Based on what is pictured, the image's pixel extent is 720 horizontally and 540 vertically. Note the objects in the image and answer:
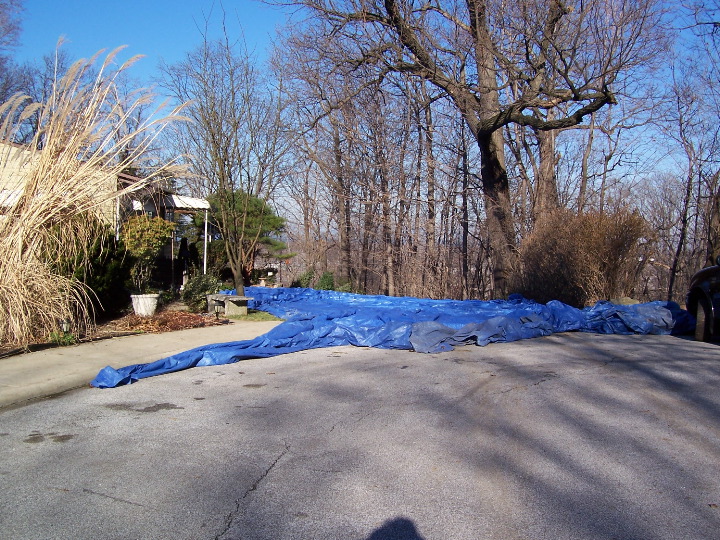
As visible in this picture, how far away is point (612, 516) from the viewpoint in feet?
11.7

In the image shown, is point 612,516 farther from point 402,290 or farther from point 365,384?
point 402,290

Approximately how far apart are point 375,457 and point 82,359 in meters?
5.25

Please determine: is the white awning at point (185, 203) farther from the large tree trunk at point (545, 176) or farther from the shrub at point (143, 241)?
the large tree trunk at point (545, 176)

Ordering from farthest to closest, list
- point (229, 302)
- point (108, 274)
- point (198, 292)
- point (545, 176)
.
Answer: point (545, 176), point (198, 292), point (229, 302), point (108, 274)

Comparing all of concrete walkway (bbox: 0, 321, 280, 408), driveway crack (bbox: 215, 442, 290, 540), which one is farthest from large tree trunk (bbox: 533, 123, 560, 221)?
driveway crack (bbox: 215, 442, 290, 540)

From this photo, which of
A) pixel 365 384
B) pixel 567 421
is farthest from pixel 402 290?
pixel 567 421

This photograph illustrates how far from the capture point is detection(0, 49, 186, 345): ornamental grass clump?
27.0 ft

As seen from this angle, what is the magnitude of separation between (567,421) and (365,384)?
2494 mm

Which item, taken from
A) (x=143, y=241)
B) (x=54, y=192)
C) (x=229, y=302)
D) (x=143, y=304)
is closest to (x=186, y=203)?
(x=143, y=241)

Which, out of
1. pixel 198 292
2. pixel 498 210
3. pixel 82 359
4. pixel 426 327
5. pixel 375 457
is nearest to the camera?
pixel 375 457

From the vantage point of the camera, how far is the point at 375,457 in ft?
15.0

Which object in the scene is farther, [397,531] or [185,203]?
[185,203]

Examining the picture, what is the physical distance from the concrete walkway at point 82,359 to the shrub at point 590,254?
7.38 metres

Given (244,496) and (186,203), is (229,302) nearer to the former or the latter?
(186,203)
